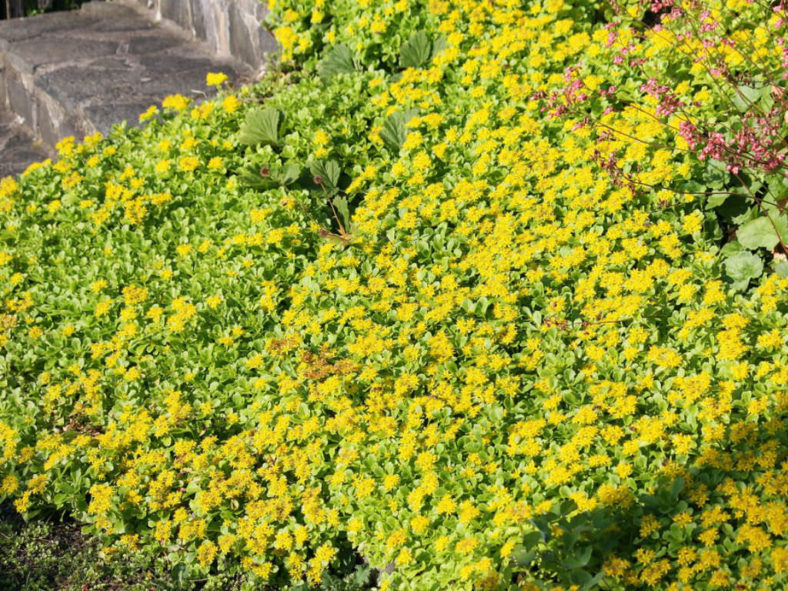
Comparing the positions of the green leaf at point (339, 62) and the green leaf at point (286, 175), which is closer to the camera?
the green leaf at point (286, 175)

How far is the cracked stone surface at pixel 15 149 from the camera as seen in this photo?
6.36m

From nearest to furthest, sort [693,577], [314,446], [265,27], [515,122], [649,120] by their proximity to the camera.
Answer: [693,577], [314,446], [649,120], [515,122], [265,27]

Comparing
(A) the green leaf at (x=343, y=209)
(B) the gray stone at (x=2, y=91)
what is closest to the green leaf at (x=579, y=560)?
(A) the green leaf at (x=343, y=209)

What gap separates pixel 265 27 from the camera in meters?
5.88

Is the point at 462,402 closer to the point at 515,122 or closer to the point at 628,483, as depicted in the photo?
the point at 628,483

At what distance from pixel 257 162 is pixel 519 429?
226 centimetres

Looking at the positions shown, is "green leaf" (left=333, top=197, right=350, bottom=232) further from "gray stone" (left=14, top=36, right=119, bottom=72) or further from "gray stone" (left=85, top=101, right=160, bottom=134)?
"gray stone" (left=14, top=36, right=119, bottom=72)

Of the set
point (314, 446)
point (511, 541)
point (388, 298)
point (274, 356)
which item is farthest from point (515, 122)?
point (511, 541)

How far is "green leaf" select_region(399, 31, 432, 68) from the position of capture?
468 centimetres

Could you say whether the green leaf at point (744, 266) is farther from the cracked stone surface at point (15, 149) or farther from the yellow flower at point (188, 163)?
the cracked stone surface at point (15, 149)

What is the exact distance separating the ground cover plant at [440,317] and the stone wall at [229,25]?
1.38 metres

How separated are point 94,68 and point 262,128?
2908mm

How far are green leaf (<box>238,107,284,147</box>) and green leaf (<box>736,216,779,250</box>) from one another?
2406mm

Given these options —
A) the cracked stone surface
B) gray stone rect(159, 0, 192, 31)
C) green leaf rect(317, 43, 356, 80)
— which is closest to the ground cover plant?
green leaf rect(317, 43, 356, 80)
